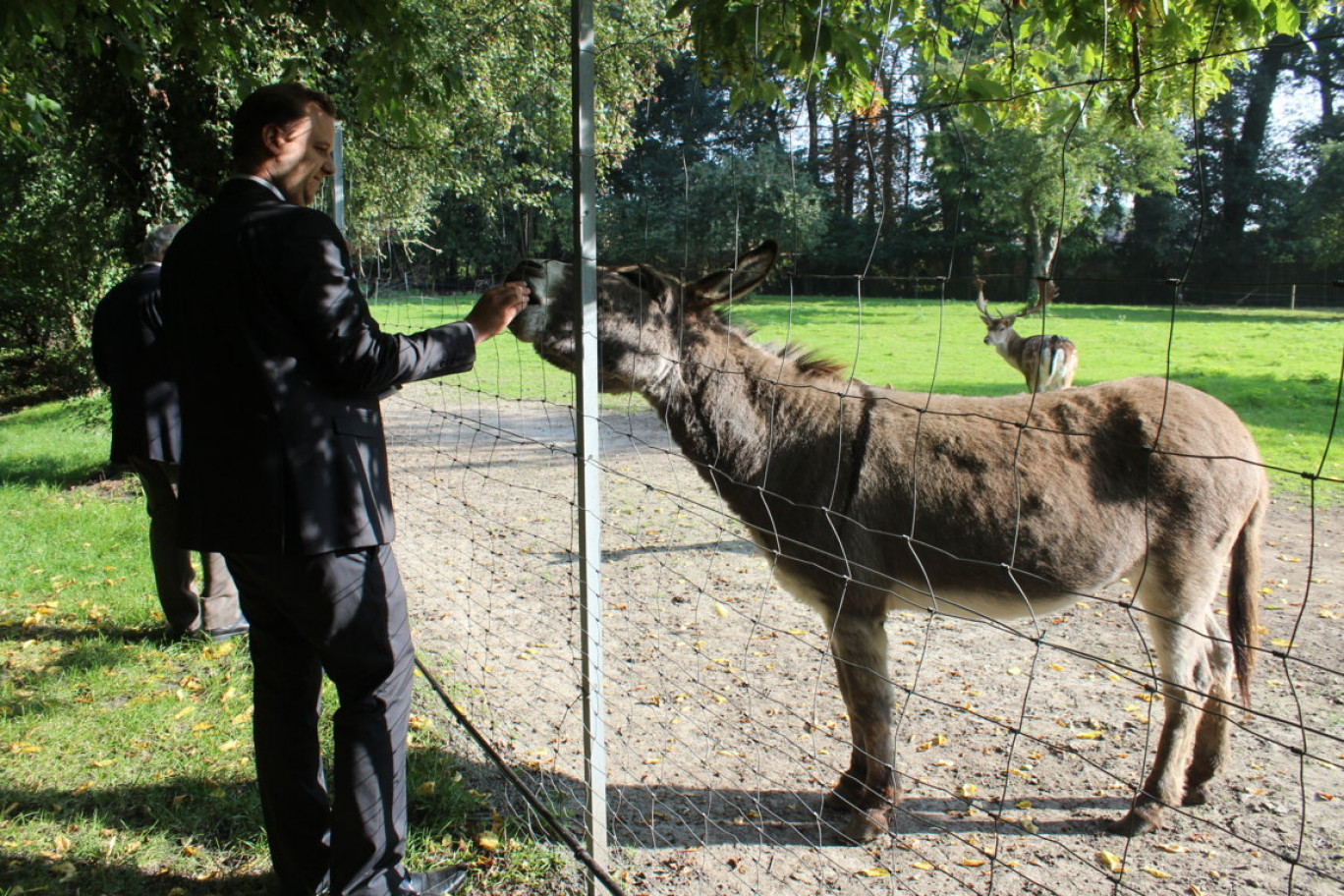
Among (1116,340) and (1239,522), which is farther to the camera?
(1116,340)

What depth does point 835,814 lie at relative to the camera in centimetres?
359

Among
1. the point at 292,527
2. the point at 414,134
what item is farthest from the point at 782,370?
the point at 414,134

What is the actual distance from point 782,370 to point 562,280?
3.44 feet

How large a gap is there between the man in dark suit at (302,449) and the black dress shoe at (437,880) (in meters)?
0.16

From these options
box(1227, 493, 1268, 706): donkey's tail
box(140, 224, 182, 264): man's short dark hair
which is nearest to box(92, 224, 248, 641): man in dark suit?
box(140, 224, 182, 264): man's short dark hair

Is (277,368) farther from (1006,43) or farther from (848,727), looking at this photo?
(848,727)

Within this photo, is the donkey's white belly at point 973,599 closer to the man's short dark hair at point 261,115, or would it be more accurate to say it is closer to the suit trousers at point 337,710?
the suit trousers at point 337,710

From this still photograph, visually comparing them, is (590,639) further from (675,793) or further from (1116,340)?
(1116,340)

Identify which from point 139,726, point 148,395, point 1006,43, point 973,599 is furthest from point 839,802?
point 148,395

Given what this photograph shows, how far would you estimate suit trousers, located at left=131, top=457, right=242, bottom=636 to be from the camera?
4902mm

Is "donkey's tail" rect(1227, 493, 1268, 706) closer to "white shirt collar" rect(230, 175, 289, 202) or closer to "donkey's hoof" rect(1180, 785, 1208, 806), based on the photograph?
"donkey's hoof" rect(1180, 785, 1208, 806)

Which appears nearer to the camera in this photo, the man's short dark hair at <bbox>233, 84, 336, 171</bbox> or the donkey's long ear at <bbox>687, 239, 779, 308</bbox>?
the man's short dark hair at <bbox>233, 84, 336, 171</bbox>

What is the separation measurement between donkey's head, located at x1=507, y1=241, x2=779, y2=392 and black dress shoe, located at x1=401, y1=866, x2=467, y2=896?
185 cm

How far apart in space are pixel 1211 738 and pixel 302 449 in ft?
12.1
